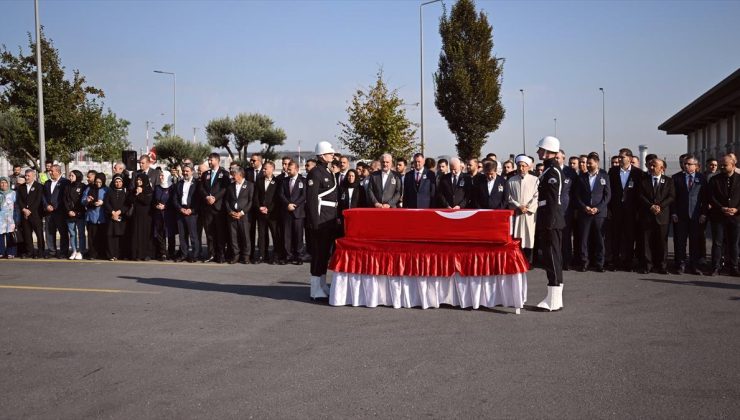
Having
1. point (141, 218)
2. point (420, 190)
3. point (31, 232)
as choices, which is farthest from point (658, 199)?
point (31, 232)

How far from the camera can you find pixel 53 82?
2695 cm

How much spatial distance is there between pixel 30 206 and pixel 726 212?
14.2 metres

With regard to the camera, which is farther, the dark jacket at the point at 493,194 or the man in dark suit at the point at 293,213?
the man in dark suit at the point at 293,213

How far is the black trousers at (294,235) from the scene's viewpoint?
1350 cm

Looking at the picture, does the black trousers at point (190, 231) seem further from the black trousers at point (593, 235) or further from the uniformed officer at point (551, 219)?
the uniformed officer at point (551, 219)

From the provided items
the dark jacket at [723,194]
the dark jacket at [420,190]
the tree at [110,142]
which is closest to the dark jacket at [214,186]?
the dark jacket at [420,190]

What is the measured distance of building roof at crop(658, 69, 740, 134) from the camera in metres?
A: 21.3

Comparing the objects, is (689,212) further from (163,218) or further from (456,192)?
(163,218)

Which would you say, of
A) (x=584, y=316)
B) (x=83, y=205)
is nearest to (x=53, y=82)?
(x=83, y=205)

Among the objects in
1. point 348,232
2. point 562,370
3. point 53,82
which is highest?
point 53,82

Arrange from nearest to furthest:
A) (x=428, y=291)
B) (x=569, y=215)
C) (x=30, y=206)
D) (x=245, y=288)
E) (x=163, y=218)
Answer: (x=428, y=291)
(x=245, y=288)
(x=569, y=215)
(x=163, y=218)
(x=30, y=206)

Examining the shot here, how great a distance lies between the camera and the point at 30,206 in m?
14.9

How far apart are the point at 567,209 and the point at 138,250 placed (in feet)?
29.3

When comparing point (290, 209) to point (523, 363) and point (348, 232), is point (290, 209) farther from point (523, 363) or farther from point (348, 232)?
point (523, 363)
